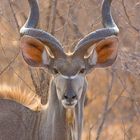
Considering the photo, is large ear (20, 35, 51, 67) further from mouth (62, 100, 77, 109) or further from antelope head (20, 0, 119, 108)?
mouth (62, 100, 77, 109)

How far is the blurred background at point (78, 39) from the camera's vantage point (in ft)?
27.9

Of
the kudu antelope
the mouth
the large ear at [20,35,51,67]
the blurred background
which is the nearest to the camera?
the mouth

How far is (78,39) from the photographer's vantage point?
8.56 meters

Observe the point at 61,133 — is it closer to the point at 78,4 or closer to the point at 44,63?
the point at 44,63

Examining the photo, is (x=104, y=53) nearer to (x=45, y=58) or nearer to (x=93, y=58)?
(x=93, y=58)

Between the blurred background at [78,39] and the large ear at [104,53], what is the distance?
1.24 meters

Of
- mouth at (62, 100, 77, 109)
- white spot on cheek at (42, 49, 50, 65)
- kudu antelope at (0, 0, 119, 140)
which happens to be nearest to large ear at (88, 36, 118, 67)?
kudu antelope at (0, 0, 119, 140)

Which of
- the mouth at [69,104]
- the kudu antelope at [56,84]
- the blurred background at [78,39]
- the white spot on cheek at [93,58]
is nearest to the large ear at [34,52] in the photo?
the kudu antelope at [56,84]

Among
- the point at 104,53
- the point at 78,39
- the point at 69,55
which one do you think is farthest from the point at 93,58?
the point at 78,39

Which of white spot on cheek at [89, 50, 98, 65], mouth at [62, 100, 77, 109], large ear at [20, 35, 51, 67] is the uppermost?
large ear at [20, 35, 51, 67]

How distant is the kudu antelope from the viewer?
623 centimetres

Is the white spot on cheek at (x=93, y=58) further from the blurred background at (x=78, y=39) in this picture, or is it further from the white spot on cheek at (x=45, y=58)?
the blurred background at (x=78, y=39)

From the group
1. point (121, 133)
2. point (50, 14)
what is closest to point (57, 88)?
point (50, 14)

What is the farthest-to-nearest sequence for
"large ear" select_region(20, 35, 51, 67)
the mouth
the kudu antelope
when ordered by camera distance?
"large ear" select_region(20, 35, 51, 67), the kudu antelope, the mouth
